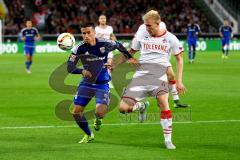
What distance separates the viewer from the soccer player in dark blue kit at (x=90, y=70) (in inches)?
535

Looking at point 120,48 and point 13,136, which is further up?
point 120,48

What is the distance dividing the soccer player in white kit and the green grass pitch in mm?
763

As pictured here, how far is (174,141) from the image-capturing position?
543 inches

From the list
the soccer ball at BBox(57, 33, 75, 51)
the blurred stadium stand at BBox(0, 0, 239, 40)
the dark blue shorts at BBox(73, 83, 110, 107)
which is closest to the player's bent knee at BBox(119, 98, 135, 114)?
the dark blue shorts at BBox(73, 83, 110, 107)

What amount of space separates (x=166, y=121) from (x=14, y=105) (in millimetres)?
8654

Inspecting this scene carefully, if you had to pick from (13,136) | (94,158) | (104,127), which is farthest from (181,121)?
(94,158)

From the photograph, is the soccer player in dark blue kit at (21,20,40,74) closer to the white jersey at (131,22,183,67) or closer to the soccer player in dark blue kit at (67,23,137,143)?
the soccer player in dark blue kit at (67,23,137,143)

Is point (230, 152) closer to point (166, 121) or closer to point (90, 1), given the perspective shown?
point (166, 121)

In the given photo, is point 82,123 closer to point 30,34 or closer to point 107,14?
point 30,34

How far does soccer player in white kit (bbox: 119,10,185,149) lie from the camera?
1302 cm

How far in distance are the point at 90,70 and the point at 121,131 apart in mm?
1933

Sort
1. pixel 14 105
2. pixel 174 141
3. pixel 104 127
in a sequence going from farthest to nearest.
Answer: pixel 14 105
pixel 104 127
pixel 174 141

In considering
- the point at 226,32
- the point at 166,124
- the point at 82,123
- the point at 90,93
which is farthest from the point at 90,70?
the point at 226,32

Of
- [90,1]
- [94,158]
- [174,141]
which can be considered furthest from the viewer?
[90,1]
